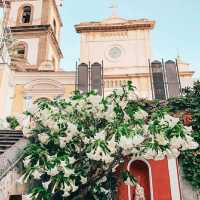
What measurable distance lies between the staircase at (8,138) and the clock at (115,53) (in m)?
17.2

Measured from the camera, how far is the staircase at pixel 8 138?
28.0 ft

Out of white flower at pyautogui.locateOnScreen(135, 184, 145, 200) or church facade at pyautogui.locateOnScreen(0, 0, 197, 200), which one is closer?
white flower at pyautogui.locateOnScreen(135, 184, 145, 200)

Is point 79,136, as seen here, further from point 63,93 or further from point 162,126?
point 63,93

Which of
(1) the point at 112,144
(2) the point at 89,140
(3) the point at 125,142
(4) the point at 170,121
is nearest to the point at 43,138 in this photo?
(2) the point at 89,140

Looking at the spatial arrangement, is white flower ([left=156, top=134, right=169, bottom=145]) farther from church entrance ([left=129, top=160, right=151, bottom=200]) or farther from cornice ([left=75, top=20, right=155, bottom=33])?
cornice ([left=75, top=20, right=155, bottom=33])

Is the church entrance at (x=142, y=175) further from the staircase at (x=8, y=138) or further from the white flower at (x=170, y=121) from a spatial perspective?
the white flower at (x=170, y=121)

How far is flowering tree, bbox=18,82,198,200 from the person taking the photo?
6949 millimetres

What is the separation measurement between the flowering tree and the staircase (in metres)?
0.62

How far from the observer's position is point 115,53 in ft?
87.4

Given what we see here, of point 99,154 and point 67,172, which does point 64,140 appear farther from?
point 99,154

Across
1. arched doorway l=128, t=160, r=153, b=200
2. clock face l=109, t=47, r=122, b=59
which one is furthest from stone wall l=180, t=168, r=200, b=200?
clock face l=109, t=47, r=122, b=59

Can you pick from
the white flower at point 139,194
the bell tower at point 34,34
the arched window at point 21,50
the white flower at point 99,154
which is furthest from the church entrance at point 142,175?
the arched window at point 21,50

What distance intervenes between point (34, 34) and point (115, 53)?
8371mm

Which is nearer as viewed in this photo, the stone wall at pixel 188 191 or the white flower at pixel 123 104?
the white flower at pixel 123 104
